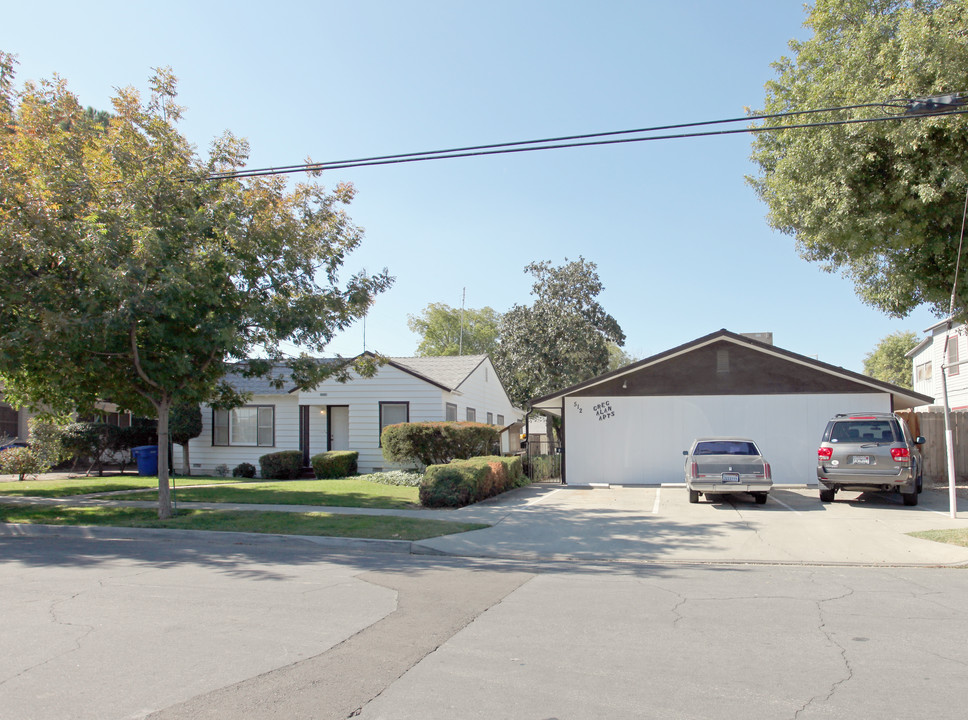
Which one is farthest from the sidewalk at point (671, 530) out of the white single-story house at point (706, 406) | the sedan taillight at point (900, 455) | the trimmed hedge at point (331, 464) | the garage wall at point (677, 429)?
the trimmed hedge at point (331, 464)

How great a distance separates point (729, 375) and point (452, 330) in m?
52.5

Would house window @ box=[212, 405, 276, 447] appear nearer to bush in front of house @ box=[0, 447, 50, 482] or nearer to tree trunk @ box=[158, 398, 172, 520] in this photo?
bush in front of house @ box=[0, 447, 50, 482]

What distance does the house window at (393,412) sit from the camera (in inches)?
993

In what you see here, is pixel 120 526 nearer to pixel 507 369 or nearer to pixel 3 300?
pixel 3 300

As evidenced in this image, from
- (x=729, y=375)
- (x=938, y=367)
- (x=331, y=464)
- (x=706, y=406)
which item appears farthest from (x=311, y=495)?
(x=938, y=367)

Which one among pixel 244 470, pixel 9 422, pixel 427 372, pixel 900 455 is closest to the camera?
pixel 900 455

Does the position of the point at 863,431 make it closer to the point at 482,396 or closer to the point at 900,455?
the point at 900,455

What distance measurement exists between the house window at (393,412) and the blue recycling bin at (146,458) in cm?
785

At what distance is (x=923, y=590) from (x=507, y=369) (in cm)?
3214

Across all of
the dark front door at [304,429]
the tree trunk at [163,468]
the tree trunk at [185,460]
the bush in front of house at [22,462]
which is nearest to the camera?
the tree trunk at [163,468]

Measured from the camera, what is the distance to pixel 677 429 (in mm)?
22438

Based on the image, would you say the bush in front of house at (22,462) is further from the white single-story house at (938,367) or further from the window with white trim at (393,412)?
the white single-story house at (938,367)

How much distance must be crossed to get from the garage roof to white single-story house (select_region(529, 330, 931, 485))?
1.2 inches

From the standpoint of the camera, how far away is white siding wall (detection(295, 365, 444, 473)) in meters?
25.0
